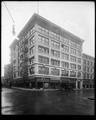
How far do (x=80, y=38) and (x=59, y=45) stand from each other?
36.9 feet

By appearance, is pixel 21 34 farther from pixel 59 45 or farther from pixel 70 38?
pixel 70 38

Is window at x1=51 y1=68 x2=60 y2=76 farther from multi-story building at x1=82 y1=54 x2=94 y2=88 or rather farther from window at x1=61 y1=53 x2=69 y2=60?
multi-story building at x1=82 y1=54 x2=94 y2=88

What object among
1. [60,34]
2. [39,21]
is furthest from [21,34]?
→ [60,34]

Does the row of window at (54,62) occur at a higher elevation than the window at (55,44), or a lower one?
lower

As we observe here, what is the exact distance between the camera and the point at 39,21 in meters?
27.5

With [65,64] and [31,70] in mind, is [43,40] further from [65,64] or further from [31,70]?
[65,64]

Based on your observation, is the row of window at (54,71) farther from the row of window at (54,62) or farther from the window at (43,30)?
the window at (43,30)

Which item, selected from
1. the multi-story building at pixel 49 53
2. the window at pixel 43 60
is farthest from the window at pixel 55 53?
the window at pixel 43 60

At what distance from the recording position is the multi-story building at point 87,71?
42.3m

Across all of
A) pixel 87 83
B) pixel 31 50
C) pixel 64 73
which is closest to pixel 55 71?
pixel 64 73

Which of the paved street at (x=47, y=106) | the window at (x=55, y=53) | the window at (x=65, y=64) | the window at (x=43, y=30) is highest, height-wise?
the window at (x=43, y=30)

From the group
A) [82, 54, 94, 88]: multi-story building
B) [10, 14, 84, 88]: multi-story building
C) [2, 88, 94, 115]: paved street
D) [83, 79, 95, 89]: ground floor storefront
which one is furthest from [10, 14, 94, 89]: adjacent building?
[2, 88, 94, 115]: paved street

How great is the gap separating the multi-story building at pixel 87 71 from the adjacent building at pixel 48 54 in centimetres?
836
